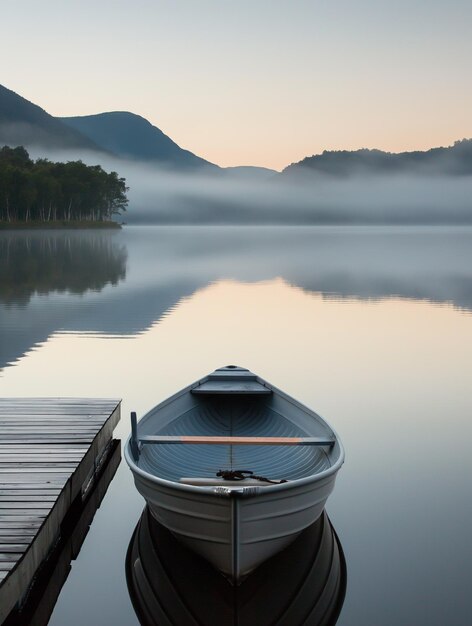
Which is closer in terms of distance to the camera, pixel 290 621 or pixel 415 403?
pixel 290 621

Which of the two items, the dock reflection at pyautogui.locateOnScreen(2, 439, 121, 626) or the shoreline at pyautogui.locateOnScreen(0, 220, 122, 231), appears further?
the shoreline at pyautogui.locateOnScreen(0, 220, 122, 231)

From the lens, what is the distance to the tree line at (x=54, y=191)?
446 ft

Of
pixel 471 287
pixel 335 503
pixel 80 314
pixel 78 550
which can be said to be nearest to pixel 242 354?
pixel 80 314

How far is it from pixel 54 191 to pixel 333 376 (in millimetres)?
136940

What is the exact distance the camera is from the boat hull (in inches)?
267

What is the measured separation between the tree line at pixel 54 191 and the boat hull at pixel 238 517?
135168 millimetres

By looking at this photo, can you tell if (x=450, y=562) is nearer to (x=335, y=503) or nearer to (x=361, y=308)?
(x=335, y=503)

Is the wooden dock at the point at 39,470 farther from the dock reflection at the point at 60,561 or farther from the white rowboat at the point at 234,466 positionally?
the white rowboat at the point at 234,466

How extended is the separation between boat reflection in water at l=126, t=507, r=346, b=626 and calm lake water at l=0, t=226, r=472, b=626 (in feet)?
0.69

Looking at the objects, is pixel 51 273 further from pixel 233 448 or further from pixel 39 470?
pixel 39 470

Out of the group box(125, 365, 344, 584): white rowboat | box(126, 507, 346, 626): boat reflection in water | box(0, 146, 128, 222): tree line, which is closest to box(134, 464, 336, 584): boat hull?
box(125, 365, 344, 584): white rowboat

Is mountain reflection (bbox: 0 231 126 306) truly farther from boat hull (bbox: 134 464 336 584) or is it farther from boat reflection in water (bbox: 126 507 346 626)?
boat hull (bbox: 134 464 336 584)

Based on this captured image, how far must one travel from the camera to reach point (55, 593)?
773 centimetres

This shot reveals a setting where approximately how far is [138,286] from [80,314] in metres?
12.0
